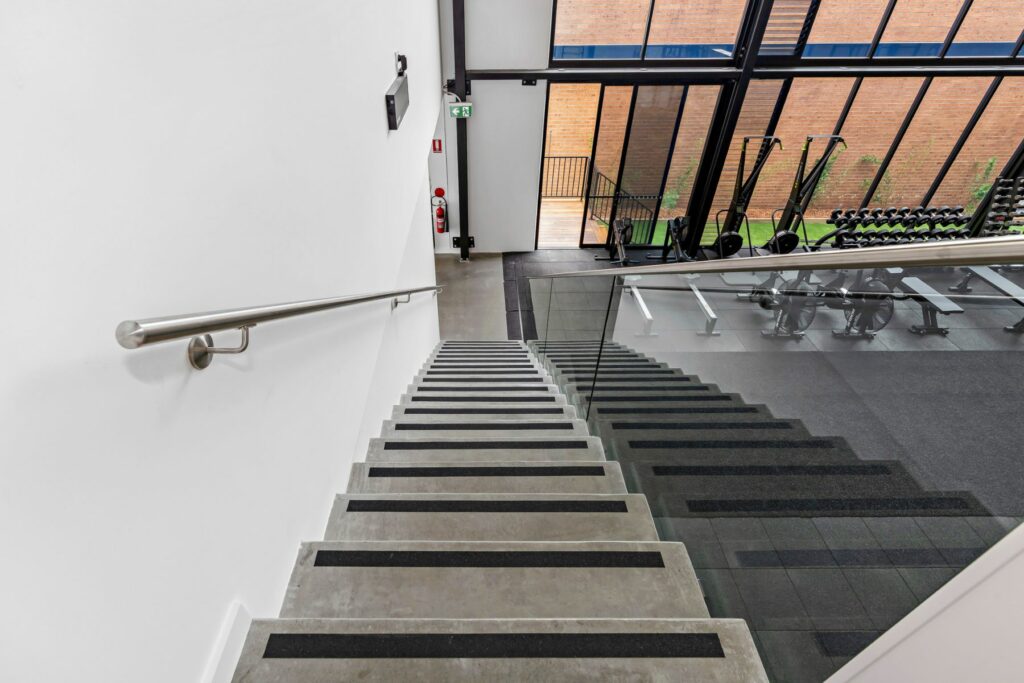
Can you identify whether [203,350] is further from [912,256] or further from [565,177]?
[565,177]

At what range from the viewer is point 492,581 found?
4.58 feet

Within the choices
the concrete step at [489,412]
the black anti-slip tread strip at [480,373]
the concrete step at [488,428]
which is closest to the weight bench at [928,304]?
the concrete step at [488,428]

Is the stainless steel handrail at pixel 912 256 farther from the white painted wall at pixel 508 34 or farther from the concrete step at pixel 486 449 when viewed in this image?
the white painted wall at pixel 508 34

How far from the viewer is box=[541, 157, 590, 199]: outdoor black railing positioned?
27.0 feet

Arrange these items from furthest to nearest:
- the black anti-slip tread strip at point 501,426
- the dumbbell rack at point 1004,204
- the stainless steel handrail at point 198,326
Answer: the dumbbell rack at point 1004,204 → the black anti-slip tread strip at point 501,426 → the stainless steel handrail at point 198,326

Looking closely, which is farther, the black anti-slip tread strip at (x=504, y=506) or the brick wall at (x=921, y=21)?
the brick wall at (x=921, y=21)

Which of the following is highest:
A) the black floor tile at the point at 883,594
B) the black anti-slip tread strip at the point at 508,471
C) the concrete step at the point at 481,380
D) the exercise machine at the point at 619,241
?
the black floor tile at the point at 883,594

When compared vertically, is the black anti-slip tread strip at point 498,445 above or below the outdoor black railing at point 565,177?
above

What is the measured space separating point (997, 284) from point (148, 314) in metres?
1.44

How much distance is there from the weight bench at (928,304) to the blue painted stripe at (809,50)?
735 cm

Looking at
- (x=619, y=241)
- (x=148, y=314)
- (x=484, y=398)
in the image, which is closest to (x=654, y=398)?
(x=484, y=398)

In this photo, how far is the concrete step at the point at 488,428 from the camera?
107 inches

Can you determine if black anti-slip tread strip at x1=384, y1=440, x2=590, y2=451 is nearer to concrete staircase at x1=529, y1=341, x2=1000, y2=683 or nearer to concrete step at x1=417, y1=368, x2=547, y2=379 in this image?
concrete staircase at x1=529, y1=341, x2=1000, y2=683

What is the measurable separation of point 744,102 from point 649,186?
5.97ft
